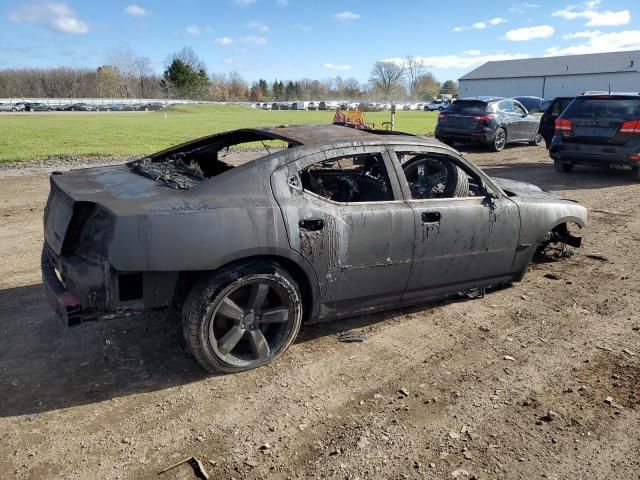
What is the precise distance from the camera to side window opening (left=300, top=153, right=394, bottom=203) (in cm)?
381

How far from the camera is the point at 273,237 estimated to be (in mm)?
3211

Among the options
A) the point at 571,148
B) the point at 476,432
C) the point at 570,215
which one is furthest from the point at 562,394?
the point at 571,148

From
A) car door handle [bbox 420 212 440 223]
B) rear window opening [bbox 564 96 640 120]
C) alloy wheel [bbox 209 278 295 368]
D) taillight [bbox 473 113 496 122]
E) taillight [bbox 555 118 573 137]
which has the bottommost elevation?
alloy wheel [bbox 209 278 295 368]

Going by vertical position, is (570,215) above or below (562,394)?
above

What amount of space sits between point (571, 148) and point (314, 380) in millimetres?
9059

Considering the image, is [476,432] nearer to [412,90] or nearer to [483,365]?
[483,365]

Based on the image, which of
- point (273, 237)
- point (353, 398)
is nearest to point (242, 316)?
point (273, 237)

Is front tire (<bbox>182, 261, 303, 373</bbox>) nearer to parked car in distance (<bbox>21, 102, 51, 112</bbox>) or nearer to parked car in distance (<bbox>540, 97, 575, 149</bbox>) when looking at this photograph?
parked car in distance (<bbox>540, 97, 575, 149</bbox>)

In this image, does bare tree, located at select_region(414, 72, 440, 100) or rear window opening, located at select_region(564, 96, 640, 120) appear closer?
rear window opening, located at select_region(564, 96, 640, 120)

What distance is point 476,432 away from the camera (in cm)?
286

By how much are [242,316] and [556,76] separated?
84603mm

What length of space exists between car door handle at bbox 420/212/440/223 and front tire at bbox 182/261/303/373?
112 centimetres

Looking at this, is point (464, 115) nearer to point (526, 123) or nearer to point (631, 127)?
point (526, 123)

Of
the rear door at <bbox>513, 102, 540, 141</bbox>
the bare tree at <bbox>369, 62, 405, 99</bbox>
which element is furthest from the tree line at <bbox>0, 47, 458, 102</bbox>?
the rear door at <bbox>513, 102, 540, 141</bbox>
